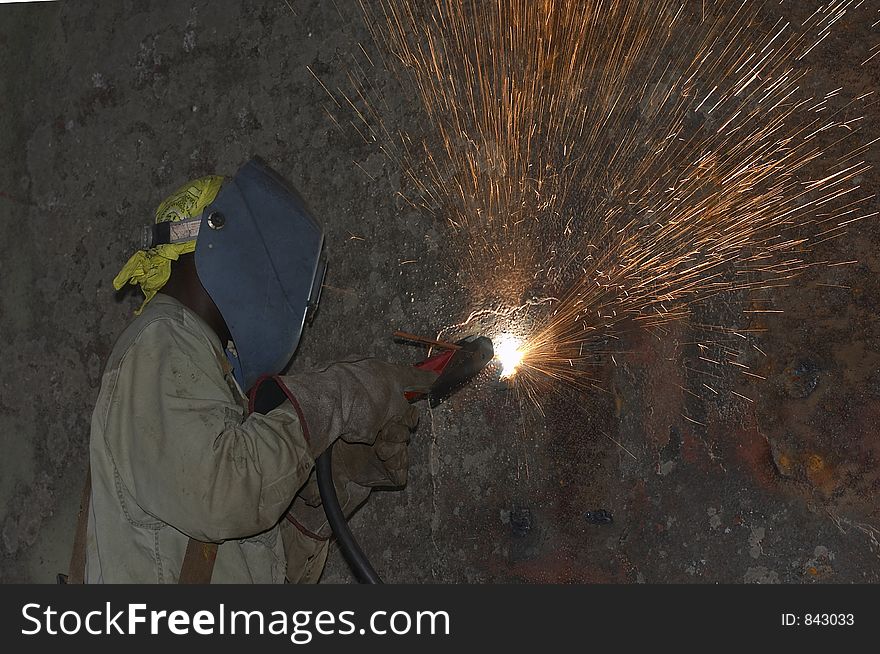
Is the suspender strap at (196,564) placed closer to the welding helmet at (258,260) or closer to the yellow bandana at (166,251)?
the welding helmet at (258,260)

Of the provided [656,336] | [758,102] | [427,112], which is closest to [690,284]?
[656,336]

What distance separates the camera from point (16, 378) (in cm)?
422

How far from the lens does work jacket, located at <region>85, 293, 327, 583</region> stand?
1.95 meters

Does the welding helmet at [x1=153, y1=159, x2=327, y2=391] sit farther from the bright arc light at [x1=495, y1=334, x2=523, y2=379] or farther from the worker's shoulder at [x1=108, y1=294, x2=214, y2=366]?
the bright arc light at [x1=495, y1=334, x2=523, y2=379]

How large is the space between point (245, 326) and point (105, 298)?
5.98 ft

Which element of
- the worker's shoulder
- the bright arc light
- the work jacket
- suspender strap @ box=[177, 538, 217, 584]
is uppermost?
the bright arc light

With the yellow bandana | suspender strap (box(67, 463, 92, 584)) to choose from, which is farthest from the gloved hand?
suspender strap (box(67, 463, 92, 584))

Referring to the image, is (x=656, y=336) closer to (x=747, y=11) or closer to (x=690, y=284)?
(x=690, y=284)

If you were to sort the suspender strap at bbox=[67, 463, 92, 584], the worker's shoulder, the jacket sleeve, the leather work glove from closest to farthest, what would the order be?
the jacket sleeve → the worker's shoulder → the suspender strap at bbox=[67, 463, 92, 584] → the leather work glove

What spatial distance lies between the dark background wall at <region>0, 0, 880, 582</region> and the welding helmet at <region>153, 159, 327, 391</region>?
0.66m

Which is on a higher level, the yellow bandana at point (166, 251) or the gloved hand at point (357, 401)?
the yellow bandana at point (166, 251)

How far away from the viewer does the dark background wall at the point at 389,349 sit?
2.29 metres

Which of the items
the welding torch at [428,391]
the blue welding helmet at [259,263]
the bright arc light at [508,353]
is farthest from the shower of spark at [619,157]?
the blue welding helmet at [259,263]

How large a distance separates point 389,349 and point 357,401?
2.75 feet
